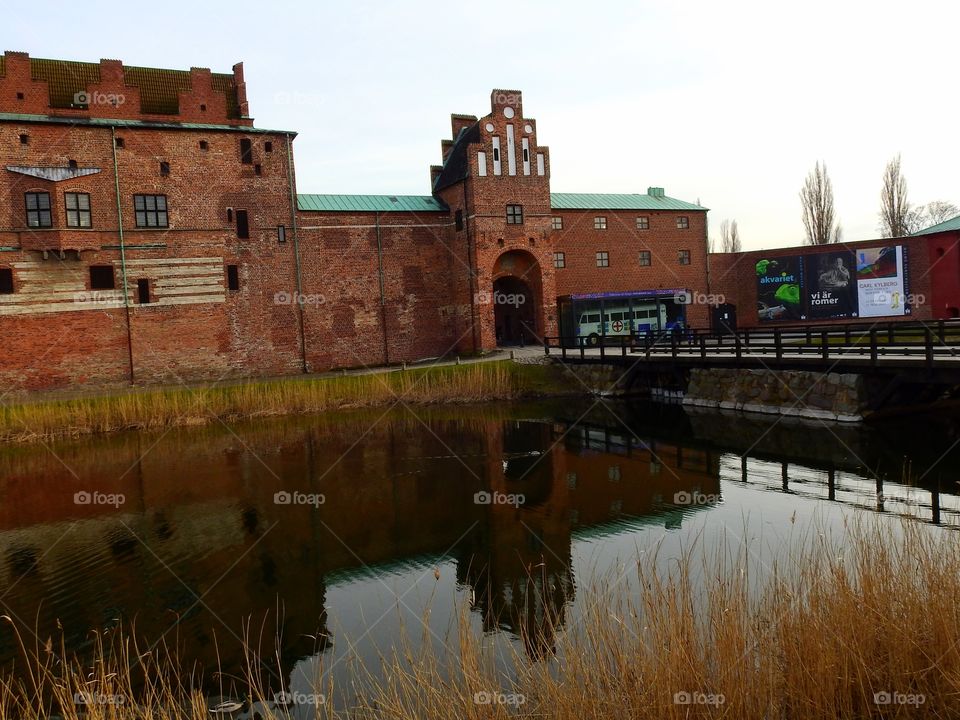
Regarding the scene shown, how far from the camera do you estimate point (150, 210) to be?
29531 mm

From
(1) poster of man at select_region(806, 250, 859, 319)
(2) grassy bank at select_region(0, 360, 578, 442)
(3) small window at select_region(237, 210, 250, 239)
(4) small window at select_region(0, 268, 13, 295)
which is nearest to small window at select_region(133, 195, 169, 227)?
(3) small window at select_region(237, 210, 250, 239)

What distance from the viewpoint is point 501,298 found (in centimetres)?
3844

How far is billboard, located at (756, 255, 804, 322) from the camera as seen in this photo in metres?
39.7

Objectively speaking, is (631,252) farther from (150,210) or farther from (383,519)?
(383,519)

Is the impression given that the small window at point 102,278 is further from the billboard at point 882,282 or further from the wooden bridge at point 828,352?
the billboard at point 882,282

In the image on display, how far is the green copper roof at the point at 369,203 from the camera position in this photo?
110ft

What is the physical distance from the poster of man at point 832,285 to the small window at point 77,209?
34.0m

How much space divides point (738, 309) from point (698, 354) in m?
17.0

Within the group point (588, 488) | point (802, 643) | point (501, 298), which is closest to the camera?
point (802, 643)

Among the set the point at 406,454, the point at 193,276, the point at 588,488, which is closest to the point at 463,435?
the point at 406,454

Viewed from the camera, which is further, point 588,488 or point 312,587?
point 588,488

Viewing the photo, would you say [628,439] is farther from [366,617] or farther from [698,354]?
[366,617]

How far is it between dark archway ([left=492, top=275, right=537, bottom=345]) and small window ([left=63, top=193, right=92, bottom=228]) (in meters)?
17.7

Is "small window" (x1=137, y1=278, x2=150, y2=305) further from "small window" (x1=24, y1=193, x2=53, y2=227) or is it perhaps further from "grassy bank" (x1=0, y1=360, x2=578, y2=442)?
"grassy bank" (x1=0, y1=360, x2=578, y2=442)
